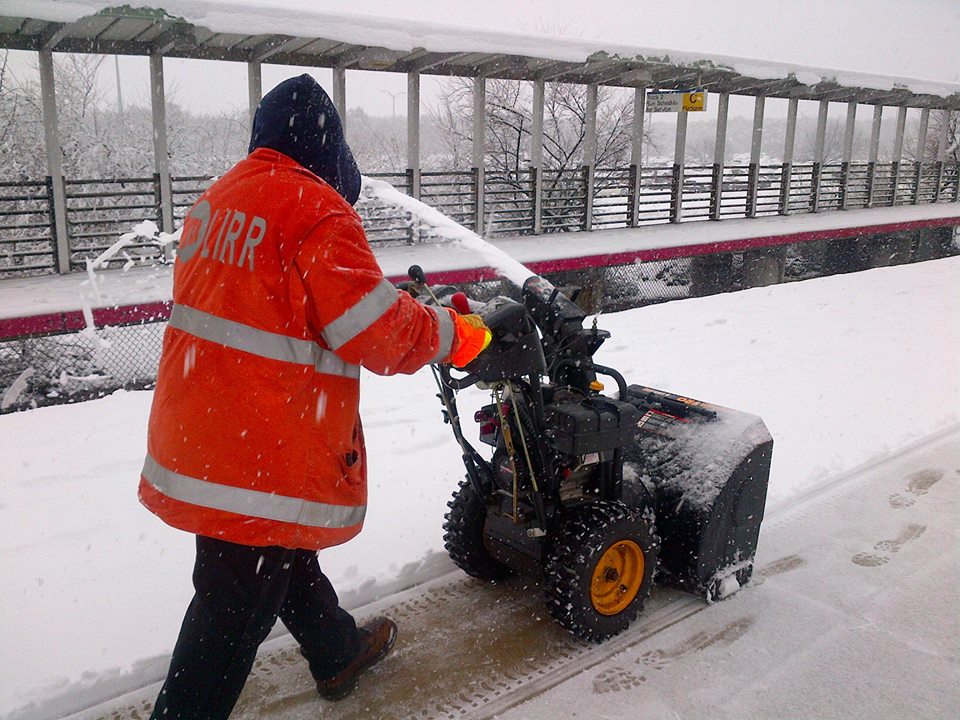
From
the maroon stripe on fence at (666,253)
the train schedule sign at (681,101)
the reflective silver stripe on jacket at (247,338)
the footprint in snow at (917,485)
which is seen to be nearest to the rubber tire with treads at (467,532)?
the reflective silver stripe on jacket at (247,338)

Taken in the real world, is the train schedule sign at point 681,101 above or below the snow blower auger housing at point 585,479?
above

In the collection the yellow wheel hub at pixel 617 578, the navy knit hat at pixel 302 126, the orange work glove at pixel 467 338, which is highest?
the navy knit hat at pixel 302 126

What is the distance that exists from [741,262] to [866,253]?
440 cm

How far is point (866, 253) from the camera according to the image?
15867 mm

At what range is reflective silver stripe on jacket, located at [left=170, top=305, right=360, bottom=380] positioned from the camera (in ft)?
6.30

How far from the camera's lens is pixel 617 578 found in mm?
2922

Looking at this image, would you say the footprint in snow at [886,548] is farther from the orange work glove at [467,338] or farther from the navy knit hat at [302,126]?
the navy knit hat at [302,126]

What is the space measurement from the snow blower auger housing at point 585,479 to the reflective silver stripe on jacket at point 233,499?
2.24 ft

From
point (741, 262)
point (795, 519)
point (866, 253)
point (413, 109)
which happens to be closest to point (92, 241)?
point (413, 109)

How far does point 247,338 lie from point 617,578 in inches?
66.0

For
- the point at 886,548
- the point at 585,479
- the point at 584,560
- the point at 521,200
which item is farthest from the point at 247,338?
the point at 521,200

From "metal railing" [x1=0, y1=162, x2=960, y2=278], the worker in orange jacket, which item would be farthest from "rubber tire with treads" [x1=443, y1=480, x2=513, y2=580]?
"metal railing" [x1=0, y1=162, x2=960, y2=278]

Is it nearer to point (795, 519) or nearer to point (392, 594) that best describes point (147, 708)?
point (392, 594)

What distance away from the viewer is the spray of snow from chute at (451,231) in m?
7.75
